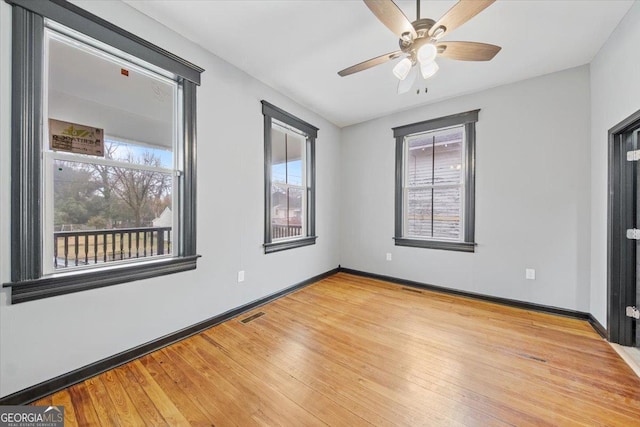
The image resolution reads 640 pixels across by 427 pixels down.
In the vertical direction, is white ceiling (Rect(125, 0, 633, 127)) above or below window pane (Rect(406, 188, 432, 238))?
A: above

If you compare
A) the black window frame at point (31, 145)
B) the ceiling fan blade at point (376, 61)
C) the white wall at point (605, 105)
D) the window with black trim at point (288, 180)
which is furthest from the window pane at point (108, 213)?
the white wall at point (605, 105)

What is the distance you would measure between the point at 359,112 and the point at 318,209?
68.3 inches

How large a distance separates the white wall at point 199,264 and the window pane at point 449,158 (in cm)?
207

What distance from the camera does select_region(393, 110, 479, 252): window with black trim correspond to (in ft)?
10.9

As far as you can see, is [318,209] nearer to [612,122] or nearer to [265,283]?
[265,283]

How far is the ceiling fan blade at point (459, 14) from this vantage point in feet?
4.59

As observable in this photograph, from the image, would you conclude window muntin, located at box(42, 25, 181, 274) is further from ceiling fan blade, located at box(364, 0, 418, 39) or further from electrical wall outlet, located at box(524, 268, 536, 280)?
electrical wall outlet, located at box(524, 268, 536, 280)

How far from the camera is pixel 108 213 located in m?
2.01

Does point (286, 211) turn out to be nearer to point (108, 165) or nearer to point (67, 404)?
point (108, 165)

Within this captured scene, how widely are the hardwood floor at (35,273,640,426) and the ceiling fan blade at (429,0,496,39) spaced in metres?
2.40

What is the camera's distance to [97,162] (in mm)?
1871

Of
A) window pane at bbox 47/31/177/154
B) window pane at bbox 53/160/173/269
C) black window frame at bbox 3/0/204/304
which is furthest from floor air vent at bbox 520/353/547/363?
window pane at bbox 47/31/177/154

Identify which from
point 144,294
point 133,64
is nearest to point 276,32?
point 133,64

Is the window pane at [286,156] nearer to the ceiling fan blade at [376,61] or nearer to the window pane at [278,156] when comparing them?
the window pane at [278,156]
